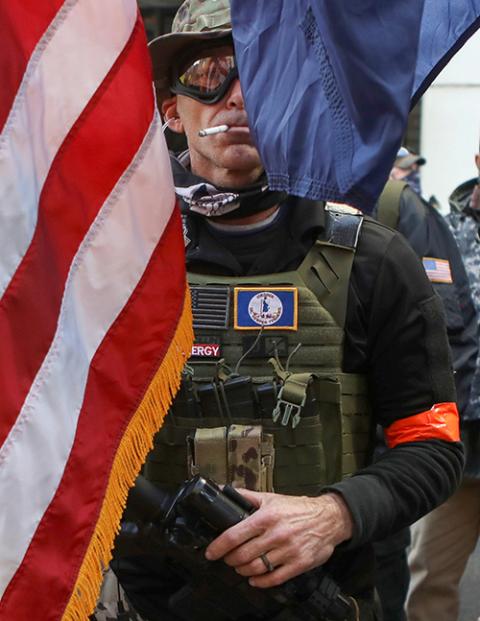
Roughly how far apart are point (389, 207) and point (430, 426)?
2.03m

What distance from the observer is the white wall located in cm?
1160

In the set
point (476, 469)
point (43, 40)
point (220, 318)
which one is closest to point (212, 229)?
point (220, 318)

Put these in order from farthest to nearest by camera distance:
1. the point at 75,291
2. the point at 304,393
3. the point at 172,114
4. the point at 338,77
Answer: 1. the point at 172,114
2. the point at 304,393
3. the point at 75,291
4. the point at 338,77

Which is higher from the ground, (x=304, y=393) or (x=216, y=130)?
(x=216, y=130)

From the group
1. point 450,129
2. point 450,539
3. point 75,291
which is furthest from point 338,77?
point 450,129

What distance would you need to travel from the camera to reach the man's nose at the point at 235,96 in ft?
9.80

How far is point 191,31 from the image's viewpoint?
308 cm

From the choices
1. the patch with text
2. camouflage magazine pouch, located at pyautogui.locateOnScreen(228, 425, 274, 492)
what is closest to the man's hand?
camouflage magazine pouch, located at pyautogui.locateOnScreen(228, 425, 274, 492)

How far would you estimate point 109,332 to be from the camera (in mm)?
2467

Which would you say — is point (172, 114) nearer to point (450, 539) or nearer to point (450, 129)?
point (450, 539)

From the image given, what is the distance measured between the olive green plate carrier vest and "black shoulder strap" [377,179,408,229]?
6.07 ft

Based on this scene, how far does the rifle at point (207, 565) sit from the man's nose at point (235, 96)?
3.07ft

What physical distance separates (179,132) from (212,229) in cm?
44

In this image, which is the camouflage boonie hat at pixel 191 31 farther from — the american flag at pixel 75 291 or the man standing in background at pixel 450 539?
the man standing in background at pixel 450 539
